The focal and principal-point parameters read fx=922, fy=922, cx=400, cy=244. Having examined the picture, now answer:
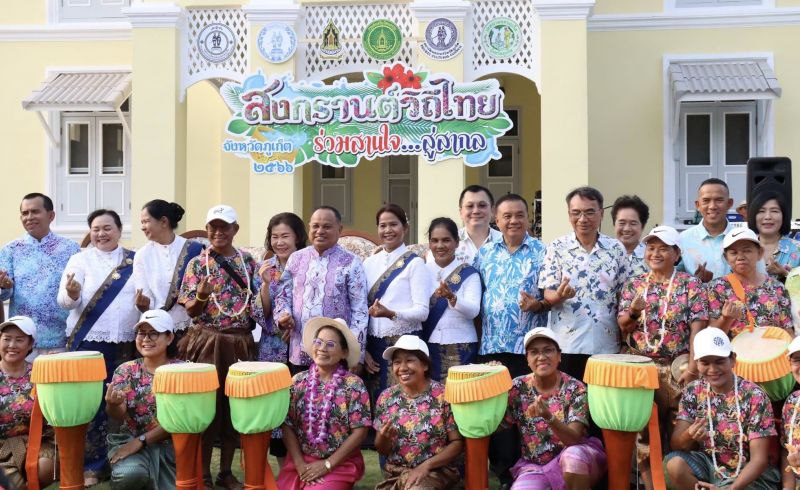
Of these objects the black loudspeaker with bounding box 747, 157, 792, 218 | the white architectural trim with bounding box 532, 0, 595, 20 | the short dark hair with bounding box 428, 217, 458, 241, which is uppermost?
the white architectural trim with bounding box 532, 0, 595, 20

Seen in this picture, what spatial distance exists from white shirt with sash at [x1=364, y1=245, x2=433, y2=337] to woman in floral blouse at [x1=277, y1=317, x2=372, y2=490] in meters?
0.46

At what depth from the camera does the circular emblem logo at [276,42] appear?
35.1ft

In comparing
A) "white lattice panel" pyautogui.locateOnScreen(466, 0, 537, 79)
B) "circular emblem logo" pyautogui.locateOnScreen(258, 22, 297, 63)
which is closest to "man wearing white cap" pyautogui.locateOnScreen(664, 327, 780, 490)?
"white lattice panel" pyautogui.locateOnScreen(466, 0, 537, 79)

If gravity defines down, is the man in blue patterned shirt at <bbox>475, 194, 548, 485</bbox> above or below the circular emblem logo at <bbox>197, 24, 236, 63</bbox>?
below

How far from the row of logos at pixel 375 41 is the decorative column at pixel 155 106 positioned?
0.44 metres

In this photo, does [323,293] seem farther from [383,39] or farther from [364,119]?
[383,39]

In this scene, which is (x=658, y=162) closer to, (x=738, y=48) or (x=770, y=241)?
(x=738, y=48)

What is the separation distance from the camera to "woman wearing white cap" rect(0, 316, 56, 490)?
5.27 m

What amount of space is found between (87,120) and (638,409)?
10227 millimetres

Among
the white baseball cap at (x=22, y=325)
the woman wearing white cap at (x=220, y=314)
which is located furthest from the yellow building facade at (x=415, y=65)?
the white baseball cap at (x=22, y=325)

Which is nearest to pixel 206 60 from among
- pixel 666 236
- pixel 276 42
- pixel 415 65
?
pixel 276 42

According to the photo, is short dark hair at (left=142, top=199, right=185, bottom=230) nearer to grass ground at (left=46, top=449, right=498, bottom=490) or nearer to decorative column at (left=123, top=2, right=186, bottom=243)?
grass ground at (left=46, top=449, right=498, bottom=490)

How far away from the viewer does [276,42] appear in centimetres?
1073

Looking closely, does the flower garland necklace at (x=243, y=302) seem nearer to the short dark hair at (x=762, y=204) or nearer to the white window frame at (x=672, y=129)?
the short dark hair at (x=762, y=204)
